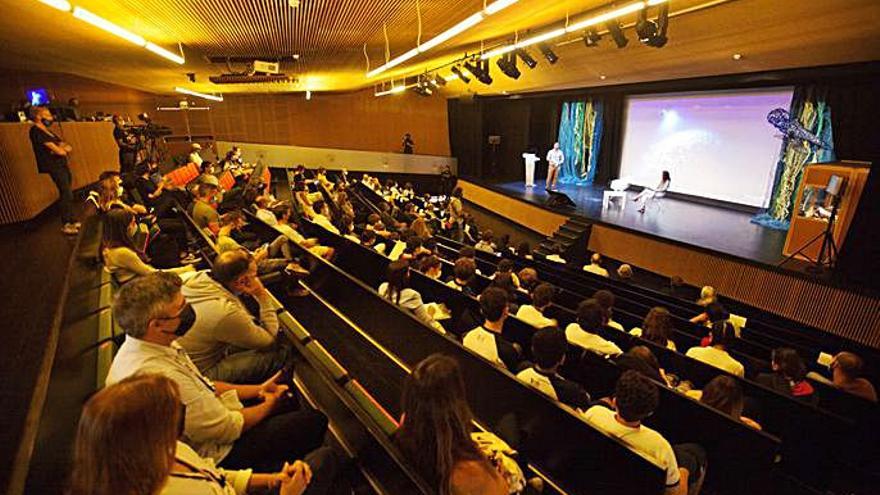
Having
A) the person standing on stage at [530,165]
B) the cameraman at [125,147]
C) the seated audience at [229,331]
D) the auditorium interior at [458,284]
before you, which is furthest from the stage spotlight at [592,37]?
the cameraman at [125,147]

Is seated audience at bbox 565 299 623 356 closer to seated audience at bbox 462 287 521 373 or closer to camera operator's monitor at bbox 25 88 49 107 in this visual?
seated audience at bbox 462 287 521 373

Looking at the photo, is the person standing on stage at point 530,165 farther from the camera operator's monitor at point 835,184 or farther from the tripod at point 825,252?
the camera operator's monitor at point 835,184

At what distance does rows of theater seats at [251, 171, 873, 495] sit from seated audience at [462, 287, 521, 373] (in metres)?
0.30

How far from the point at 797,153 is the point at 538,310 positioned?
851cm

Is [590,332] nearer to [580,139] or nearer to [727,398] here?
[727,398]

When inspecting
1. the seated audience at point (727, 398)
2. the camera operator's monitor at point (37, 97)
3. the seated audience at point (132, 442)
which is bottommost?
the seated audience at point (727, 398)

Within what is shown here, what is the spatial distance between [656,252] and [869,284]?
3.06m

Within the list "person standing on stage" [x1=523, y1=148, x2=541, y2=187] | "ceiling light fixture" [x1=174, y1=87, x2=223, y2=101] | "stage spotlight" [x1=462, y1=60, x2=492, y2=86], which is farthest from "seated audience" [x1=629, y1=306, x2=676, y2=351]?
"ceiling light fixture" [x1=174, y1=87, x2=223, y2=101]

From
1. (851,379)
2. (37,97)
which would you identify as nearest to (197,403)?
(851,379)

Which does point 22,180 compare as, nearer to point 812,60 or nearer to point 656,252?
point 656,252

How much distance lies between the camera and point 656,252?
333 inches

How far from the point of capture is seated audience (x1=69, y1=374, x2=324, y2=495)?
1.03 meters

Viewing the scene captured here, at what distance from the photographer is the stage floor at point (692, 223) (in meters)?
7.60

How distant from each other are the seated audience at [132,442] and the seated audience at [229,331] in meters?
1.10
